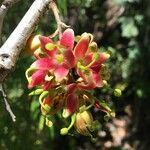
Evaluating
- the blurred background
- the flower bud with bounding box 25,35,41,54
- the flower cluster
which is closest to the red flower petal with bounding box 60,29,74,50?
the flower cluster

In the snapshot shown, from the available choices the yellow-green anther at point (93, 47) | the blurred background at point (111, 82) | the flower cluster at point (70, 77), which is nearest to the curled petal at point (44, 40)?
the flower cluster at point (70, 77)

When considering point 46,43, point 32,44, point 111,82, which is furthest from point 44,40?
point 111,82

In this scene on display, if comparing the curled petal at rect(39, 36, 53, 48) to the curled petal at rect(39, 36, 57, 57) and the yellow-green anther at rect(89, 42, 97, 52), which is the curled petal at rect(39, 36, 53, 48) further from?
the yellow-green anther at rect(89, 42, 97, 52)

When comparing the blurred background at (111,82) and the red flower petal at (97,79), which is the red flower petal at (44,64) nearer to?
the red flower petal at (97,79)

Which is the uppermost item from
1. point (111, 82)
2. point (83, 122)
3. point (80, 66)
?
point (80, 66)

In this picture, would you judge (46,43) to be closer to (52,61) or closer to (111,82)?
(52,61)

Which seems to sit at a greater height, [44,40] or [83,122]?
[44,40]
